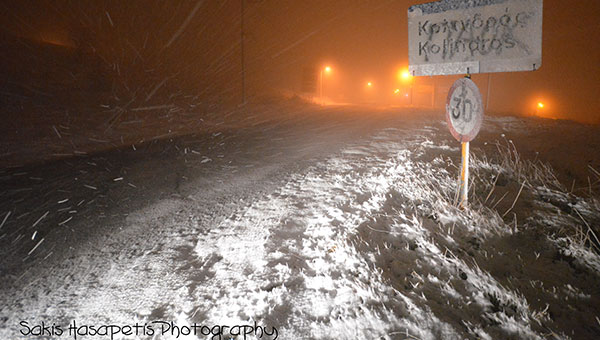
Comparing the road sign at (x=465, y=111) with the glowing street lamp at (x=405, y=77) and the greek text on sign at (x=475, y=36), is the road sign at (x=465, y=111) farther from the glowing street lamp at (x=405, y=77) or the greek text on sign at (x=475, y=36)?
the glowing street lamp at (x=405, y=77)

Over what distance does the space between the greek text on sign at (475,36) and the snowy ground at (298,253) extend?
69.7 inches

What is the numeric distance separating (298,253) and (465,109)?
2.63 m

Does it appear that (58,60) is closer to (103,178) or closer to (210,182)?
(103,178)

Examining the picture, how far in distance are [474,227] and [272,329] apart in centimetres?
271

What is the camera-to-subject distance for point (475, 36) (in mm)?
3379

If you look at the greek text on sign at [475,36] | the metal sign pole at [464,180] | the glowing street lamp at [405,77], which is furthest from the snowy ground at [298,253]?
the glowing street lamp at [405,77]

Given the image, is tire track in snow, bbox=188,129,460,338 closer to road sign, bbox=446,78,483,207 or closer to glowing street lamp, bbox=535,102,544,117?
road sign, bbox=446,78,483,207

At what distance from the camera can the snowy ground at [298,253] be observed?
6.81 feet

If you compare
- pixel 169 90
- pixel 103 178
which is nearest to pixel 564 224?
pixel 103 178

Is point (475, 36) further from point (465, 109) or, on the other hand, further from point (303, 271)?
point (303, 271)

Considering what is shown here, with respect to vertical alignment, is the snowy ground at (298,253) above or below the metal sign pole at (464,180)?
below

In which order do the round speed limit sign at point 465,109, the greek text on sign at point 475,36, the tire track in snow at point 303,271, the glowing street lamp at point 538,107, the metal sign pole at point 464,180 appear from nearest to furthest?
the tire track in snow at point 303,271
the greek text on sign at point 475,36
the round speed limit sign at point 465,109
the metal sign pole at point 464,180
the glowing street lamp at point 538,107

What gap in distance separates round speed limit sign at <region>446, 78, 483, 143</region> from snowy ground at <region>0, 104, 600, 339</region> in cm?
100

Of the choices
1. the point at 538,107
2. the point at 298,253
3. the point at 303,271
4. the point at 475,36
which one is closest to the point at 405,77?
the point at 538,107
